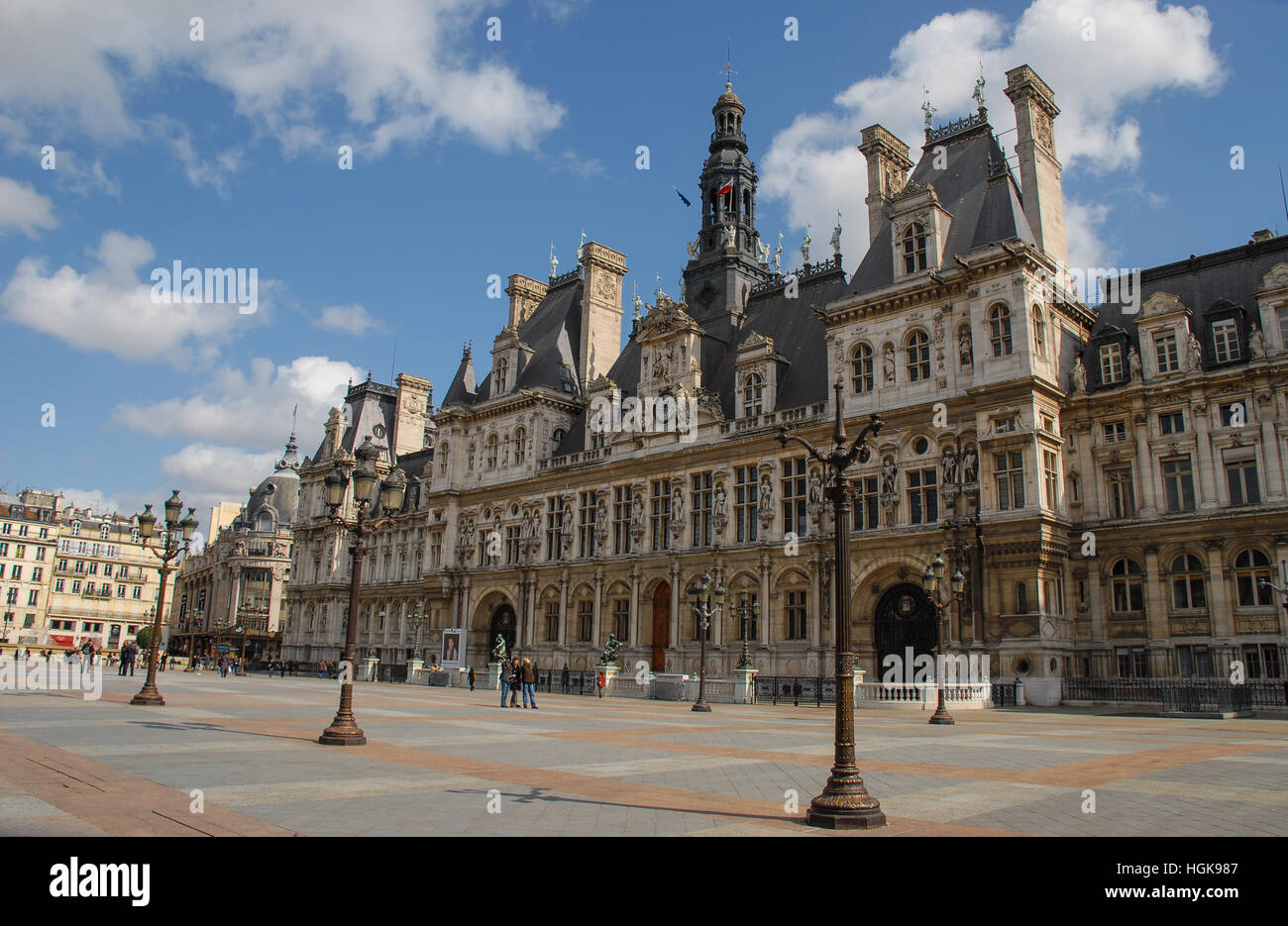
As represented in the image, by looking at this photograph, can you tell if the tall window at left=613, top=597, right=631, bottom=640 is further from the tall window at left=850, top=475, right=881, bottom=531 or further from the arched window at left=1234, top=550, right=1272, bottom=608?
the arched window at left=1234, top=550, right=1272, bottom=608

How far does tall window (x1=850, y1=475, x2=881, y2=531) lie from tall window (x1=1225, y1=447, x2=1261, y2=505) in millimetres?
12287

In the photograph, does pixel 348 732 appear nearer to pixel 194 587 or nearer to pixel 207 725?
pixel 207 725

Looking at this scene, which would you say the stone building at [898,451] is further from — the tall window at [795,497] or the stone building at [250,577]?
the stone building at [250,577]

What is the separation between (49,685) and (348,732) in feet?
74.6

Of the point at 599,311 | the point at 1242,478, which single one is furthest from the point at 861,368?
the point at 599,311

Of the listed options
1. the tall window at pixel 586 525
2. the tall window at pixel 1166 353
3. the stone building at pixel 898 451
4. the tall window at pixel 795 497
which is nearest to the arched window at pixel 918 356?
the stone building at pixel 898 451

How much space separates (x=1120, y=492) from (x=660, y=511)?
20757mm

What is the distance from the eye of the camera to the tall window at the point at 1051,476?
33.5m

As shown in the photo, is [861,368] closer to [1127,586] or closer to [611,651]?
[1127,586]

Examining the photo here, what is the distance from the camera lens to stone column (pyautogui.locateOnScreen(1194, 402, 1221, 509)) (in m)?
32.4

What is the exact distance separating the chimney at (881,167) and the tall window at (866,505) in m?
14.1

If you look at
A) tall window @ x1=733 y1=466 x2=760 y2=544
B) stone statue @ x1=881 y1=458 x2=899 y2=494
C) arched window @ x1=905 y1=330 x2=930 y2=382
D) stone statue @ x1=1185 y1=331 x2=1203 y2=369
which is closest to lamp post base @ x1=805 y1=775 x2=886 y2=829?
stone statue @ x1=881 y1=458 x2=899 y2=494

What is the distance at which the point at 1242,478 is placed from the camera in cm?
3206
